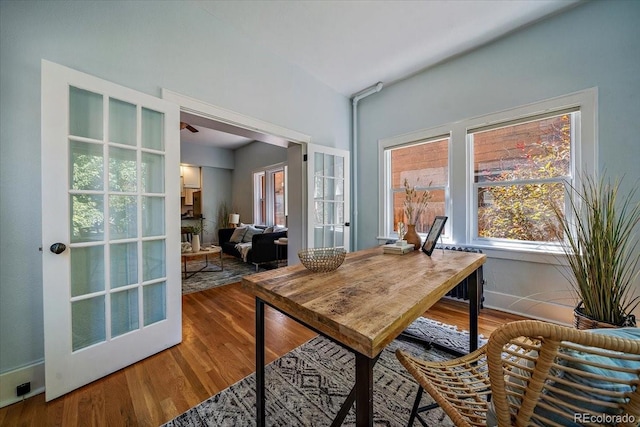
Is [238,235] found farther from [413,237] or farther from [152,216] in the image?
[413,237]

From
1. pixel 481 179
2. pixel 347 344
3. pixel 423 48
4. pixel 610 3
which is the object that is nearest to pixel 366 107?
pixel 423 48

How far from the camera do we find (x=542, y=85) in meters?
2.25

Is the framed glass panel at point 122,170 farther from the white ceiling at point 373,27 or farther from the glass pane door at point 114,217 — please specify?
the white ceiling at point 373,27

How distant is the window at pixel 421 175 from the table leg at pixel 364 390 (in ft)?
8.10

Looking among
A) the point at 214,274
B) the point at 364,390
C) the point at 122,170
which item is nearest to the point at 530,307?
the point at 364,390

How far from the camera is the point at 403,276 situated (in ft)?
3.69

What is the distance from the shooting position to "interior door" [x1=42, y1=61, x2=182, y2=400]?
4.61 ft

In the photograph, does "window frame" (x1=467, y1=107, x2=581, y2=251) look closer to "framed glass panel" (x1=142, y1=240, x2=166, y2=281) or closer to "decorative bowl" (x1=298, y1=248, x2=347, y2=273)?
"decorative bowl" (x1=298, y1=248, x2=347, y2=273)

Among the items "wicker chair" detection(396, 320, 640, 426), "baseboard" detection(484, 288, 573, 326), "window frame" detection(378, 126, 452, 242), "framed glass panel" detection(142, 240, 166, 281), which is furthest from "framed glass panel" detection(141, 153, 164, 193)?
"baseboard" detection(484, 288, 573, 326)

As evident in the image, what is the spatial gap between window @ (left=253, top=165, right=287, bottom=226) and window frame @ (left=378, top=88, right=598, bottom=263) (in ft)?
9.74

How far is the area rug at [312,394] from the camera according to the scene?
1.25 metres

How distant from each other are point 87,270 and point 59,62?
4.45 ft

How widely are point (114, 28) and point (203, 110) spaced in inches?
28.6

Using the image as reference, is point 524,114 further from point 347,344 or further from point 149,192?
point 149,192
